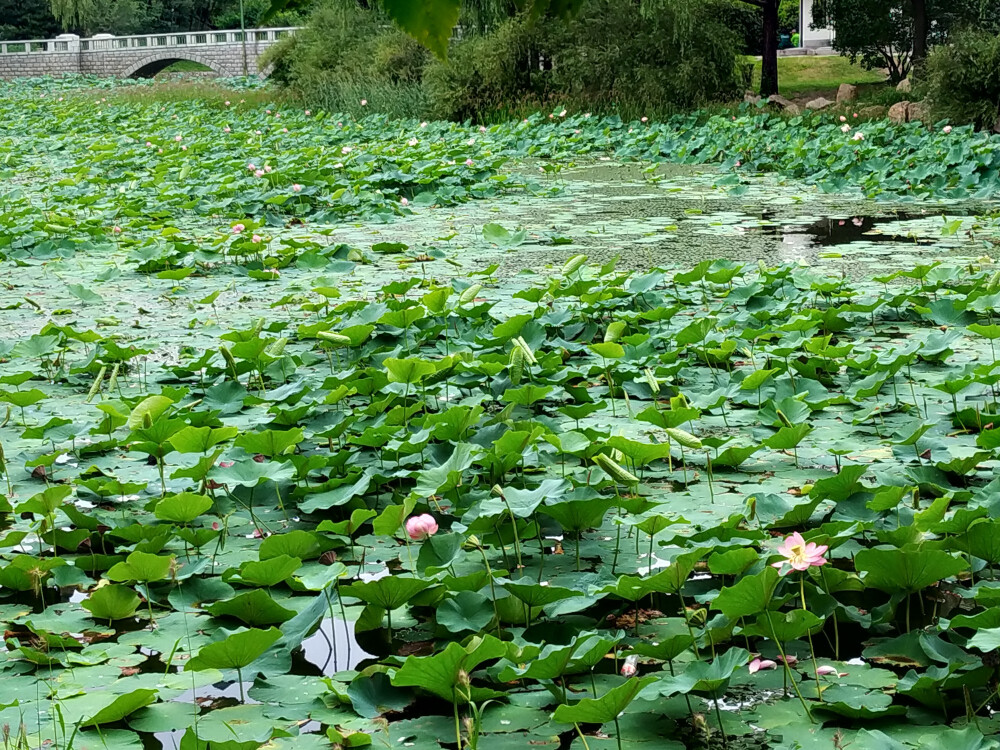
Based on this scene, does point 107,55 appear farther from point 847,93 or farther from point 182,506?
point 182,506

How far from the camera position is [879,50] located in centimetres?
1614

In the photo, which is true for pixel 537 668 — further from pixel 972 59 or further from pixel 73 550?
pixel 972 59

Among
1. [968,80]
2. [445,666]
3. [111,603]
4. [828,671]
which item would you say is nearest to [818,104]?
[968,80]

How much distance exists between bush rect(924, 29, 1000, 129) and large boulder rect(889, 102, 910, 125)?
3.52ft

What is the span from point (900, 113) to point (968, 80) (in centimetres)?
160

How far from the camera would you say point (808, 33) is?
27.5 metres

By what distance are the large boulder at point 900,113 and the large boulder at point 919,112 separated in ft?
0.08

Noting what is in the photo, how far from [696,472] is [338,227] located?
15.5 feet

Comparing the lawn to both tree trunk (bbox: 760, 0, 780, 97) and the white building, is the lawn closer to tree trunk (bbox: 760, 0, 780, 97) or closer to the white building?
tree trunk (bbox: 760, 0, 780, 97)

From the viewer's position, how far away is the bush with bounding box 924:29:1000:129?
9500mm

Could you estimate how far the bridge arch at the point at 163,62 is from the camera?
126 feet

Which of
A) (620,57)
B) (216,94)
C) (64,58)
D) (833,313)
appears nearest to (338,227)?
(833,313)

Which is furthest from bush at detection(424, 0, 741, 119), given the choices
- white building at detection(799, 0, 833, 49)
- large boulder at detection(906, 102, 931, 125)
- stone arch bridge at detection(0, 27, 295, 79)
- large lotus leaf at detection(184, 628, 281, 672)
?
stone arch bridge at detection(0, 27, 295, 79)

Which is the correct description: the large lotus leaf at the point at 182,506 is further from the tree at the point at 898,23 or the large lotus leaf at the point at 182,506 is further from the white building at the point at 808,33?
the white building at the point at 808,33
